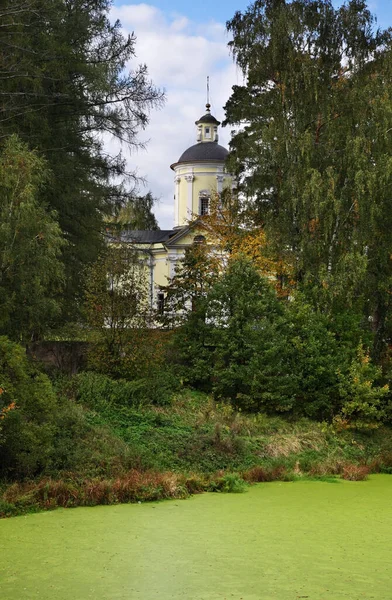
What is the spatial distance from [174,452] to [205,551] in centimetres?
737

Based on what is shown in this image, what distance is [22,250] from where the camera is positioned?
16.5m

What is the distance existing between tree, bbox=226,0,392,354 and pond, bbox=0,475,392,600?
10.9 m

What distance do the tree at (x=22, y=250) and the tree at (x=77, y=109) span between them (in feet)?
12.2

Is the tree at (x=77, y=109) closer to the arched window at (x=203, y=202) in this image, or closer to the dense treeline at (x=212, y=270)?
the dense treeline at (x=212, y=270)

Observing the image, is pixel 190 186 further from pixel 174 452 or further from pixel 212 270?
pixel 174 452

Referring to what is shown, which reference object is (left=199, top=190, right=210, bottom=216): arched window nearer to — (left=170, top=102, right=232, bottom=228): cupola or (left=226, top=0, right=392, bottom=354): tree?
(left=170, top=102, right=232, bottom=228): cupola

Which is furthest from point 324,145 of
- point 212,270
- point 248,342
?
point 248,342

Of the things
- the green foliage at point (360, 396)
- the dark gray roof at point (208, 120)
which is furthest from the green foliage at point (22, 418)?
the dark gray roof at point (208, 120)

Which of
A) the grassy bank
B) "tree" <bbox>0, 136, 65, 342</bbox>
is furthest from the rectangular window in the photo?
"tree" <bbox>0, 136, 65, 342</bbox>

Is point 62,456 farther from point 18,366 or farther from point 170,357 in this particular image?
point 170,357

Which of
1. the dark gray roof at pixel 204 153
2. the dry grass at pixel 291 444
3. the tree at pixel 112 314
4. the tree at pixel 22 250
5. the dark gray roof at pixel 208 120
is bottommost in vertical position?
the dry grass at pixel 291 444

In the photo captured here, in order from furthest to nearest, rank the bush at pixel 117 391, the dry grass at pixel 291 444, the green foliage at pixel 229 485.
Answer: the bush at pixel 117 391 → the dry grass at pixel 291 444 → the green foliage at pixel 229 485

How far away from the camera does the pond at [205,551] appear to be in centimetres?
889

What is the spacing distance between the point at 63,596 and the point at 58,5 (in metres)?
16.4
